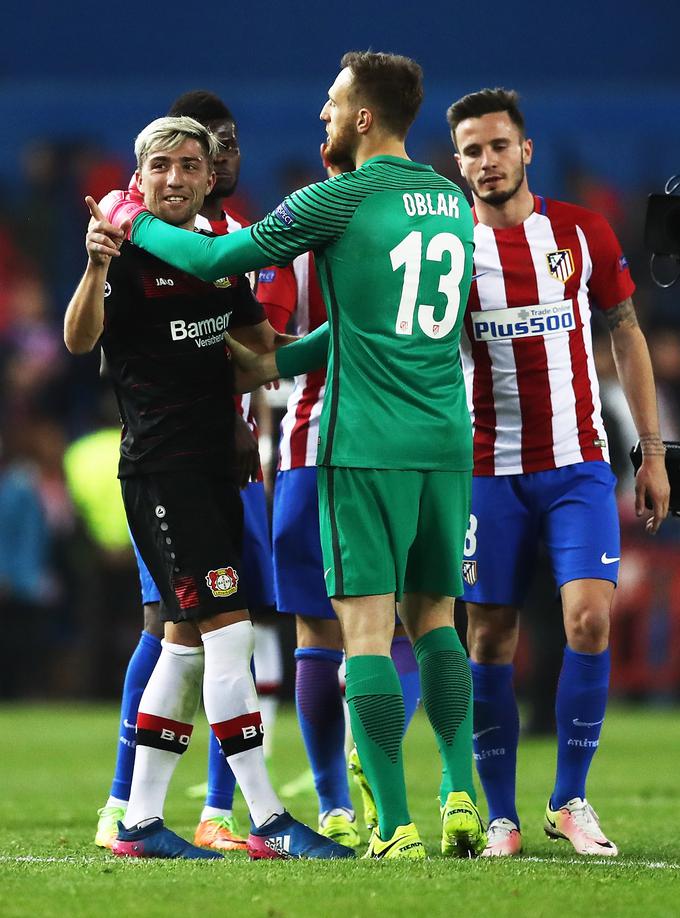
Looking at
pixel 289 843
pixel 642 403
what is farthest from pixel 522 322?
pixel 289 843

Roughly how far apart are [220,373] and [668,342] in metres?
9.24

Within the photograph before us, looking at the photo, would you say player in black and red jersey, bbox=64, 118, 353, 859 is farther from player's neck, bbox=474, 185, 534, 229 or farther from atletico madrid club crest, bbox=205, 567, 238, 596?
player's neck, bbox=474, 185, 534, 229

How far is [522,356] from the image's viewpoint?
497cm

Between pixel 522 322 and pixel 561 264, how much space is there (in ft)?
0.72

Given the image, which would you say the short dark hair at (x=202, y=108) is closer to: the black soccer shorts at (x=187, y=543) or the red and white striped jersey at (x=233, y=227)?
the red and white striped jersey at (x=233, y=227)

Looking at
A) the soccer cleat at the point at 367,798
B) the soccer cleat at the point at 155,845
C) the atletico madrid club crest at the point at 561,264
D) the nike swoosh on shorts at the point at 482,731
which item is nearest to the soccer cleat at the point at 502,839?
the nike swoosh on shorts at the point at 482,731

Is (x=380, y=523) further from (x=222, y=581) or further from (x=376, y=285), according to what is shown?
(x=376, y=285)

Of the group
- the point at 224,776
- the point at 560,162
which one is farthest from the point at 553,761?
the point at 560,162

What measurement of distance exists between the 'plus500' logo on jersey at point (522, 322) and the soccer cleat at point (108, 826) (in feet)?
5.96

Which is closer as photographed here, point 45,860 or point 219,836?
point 45,860

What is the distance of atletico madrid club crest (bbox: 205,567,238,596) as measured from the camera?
4332mm

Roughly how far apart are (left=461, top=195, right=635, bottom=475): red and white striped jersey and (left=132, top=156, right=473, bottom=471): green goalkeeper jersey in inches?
26.8

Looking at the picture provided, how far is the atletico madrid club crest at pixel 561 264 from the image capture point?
498 cm

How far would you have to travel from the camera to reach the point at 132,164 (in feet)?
48.0
